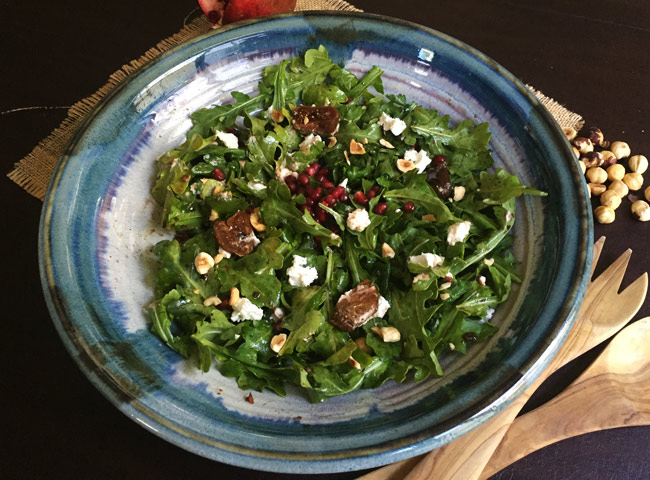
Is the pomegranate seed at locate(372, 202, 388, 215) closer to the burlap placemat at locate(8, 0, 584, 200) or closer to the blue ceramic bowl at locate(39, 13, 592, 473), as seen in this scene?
the blue ceramic bowl at locate(39, 13, 592, 473)

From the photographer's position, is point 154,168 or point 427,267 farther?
point 154,168

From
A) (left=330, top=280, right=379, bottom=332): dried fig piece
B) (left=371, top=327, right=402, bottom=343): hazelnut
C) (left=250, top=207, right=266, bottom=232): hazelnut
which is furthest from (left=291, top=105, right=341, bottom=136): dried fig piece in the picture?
(left=371, top=327, right=402, bottom=343): hazelnut

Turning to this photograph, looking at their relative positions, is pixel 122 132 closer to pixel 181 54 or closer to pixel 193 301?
pixel 181 54

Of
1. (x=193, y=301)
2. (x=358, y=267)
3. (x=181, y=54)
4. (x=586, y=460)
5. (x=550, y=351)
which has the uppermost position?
(x=181, y=54)

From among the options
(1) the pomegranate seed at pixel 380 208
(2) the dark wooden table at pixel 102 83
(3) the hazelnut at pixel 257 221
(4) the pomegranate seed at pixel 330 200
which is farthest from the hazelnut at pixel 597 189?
(3) the hazelnut at pixel 257 221

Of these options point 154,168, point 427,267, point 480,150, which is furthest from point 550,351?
point 154,168

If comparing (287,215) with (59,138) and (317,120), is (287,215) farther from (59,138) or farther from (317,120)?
(59,138)

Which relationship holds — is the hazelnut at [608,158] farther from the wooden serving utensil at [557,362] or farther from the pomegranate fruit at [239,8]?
the pomegranate fruit at [239,8]
